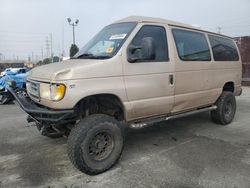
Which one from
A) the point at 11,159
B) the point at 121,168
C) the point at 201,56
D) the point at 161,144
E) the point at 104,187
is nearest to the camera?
the point at 104,187

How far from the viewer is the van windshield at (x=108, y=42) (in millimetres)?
4141

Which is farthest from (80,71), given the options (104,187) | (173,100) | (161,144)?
(161,144)

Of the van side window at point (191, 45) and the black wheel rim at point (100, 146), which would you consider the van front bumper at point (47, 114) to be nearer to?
the black wheel rim at point (100, 146)

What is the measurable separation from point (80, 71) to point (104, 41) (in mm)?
1093

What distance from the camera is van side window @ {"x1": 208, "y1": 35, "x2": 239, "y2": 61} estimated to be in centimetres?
602

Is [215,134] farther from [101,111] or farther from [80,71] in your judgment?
[80,71]

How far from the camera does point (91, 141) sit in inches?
150

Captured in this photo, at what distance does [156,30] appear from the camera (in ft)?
15.2

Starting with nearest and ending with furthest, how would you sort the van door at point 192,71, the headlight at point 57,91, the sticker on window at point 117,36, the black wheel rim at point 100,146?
the headlight at point 57,91 → the black wheel rim at point 100,146 → the sticker on window at point 117,36 → the van door at point 192,71

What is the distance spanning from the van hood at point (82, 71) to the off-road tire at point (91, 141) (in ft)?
2.06

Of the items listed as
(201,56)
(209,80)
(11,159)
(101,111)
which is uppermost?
(201,56)

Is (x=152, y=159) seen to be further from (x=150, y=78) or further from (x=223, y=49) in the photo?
(x=223, y=49)

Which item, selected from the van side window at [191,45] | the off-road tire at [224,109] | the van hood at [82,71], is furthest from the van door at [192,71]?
the van hood at [82,71]

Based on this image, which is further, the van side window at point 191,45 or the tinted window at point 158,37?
the van side window at point 191,45
